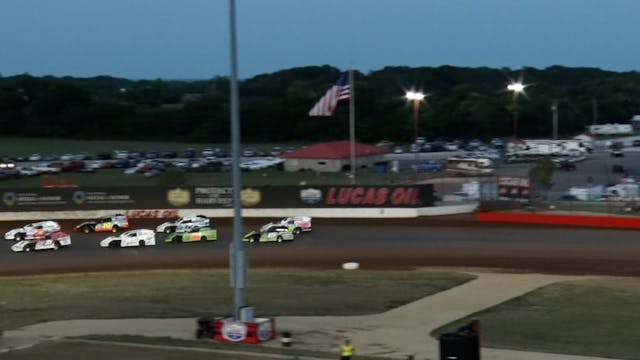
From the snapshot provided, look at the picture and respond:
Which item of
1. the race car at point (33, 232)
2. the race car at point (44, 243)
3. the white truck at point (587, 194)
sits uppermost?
the white truck at point (587, 194)

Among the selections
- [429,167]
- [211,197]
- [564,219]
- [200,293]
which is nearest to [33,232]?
[211,197]

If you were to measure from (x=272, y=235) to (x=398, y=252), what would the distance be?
297 inches

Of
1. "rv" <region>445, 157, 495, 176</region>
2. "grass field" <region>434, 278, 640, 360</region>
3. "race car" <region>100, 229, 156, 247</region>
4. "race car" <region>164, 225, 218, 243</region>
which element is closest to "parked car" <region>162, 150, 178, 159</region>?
"rv" <region>445, 157, 495, 176</region>

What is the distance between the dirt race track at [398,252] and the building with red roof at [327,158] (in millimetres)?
38147

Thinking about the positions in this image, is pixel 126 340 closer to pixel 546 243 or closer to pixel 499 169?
pixel 546 243

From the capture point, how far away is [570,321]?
1038 inches

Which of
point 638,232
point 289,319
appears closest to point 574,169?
point 638,232

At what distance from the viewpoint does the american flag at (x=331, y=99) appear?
53.8 m

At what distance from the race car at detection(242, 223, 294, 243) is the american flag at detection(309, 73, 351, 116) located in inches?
314

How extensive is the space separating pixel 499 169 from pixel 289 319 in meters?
67.3

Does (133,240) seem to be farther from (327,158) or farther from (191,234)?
(327,158)

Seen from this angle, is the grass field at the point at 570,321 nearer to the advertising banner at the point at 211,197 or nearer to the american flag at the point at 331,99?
the advertising banner at the point at 211,197

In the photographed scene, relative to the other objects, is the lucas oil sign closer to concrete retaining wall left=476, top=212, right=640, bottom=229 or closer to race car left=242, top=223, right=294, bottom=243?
concrete retaining wall left=476, top=212, right=640, bottom=229

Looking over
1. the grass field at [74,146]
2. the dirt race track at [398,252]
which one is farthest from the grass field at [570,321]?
the grass field at [74,146]
